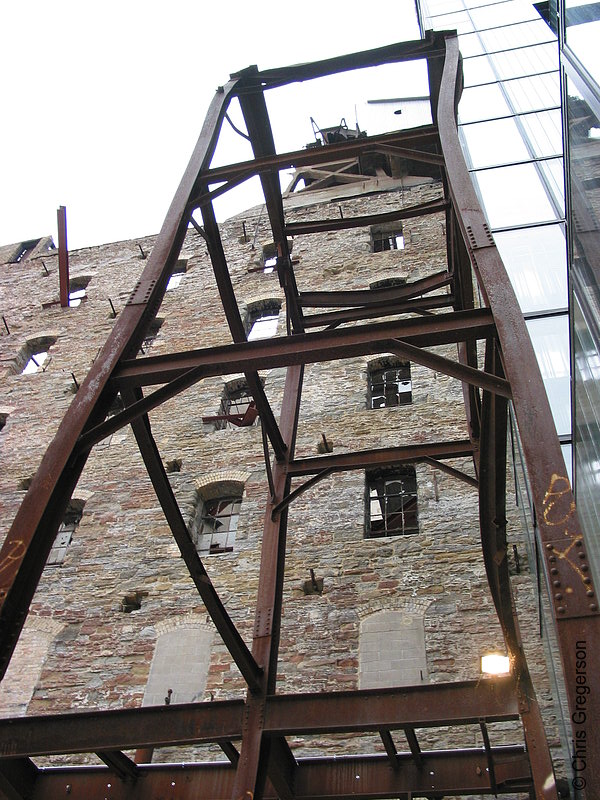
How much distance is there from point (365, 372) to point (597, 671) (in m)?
10.6

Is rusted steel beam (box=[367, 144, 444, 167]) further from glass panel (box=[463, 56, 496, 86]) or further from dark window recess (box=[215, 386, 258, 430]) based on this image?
glass panel (box=[463, 56, 496, 86])

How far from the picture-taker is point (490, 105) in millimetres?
15508

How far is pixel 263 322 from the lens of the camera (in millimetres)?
→ 16656

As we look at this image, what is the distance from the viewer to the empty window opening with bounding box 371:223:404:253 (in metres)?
17.7

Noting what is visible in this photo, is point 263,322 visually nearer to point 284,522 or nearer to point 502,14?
point 284,522

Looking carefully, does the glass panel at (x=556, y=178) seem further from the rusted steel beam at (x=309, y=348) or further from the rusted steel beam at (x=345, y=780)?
the rusted steel beam at (x=345, y=780)

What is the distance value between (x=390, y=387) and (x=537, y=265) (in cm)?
429

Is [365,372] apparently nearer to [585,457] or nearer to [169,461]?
[169,461]

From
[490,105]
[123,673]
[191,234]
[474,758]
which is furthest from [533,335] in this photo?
[191,234]

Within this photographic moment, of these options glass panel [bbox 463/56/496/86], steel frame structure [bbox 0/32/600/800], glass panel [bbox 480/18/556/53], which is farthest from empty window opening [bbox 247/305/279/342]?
steel frame structure [bbox 0/32/600/800]

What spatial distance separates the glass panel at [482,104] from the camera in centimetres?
1512

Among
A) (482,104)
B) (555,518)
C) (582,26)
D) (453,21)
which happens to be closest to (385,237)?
(482,104)

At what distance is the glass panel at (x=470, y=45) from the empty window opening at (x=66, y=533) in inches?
525

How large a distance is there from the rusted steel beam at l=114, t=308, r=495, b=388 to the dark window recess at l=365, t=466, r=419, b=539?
5997 mm
